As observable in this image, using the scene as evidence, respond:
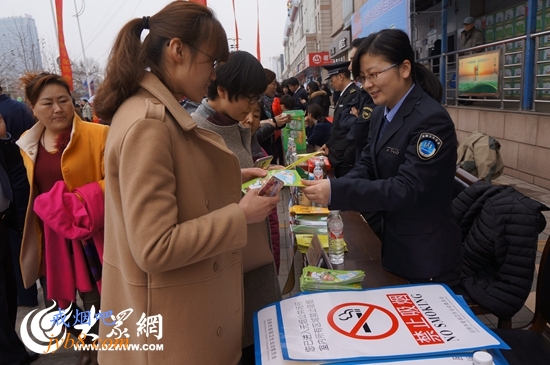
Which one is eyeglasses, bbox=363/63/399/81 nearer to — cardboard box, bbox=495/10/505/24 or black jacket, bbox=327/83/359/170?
black jacket, bbox=327/83/359/170

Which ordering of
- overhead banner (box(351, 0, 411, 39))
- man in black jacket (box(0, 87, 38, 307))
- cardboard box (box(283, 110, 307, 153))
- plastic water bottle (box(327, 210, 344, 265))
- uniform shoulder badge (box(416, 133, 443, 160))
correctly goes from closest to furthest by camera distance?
uniform shoulder badge (box(416, 133, 443, 160))
plastic water bottle (box(327, 210, 344, 265))
man in black jacket (box(0, 87, 38, 307))
cardboard box (box(283, 110, 307, 153))
overhead banner (box(351, 0, 411, 39))

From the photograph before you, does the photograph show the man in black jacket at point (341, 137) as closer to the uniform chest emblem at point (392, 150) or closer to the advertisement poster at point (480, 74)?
the uniform chest emblem at point (392, 150)

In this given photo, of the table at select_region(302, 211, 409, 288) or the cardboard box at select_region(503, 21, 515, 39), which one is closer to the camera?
the table at select_region(302, 211, 409, 288)

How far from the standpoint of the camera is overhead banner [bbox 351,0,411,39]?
9284 millimetres

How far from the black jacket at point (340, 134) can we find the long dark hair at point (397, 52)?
2.49 meters

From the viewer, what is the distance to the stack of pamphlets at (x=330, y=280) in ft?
5.23

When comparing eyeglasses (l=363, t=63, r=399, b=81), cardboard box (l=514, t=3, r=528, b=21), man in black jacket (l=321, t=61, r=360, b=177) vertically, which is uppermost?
cardboard box (l=514, t=3, r=528, b=21)

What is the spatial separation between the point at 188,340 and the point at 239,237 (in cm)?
35

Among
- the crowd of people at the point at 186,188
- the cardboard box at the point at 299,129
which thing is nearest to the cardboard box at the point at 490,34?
the cardboard box at the point at 299,129

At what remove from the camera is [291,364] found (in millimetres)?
1125

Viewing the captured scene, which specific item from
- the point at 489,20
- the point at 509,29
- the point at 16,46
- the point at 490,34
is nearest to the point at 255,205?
the point at 509,29

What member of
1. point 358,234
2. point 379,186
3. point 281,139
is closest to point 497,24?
point 281,139

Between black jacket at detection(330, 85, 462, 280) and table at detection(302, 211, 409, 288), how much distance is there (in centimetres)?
7

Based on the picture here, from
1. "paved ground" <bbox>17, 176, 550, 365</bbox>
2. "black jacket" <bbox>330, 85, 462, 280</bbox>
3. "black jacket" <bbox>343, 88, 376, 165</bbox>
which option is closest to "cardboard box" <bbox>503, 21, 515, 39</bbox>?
"paved ground" <bbox>17, 176, 550, 365</bbox>
